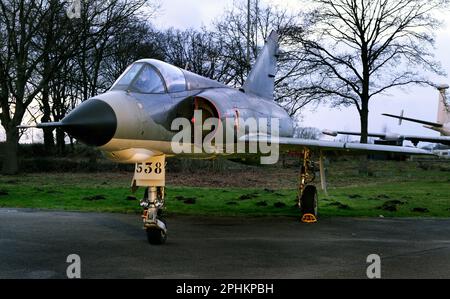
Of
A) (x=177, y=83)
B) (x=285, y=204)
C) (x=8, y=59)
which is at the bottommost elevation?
(x=285, y=204)

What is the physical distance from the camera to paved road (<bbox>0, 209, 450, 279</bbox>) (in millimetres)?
6793

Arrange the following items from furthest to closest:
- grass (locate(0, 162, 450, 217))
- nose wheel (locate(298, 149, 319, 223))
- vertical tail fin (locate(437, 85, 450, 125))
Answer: vertical tail fin (locate(437, 85, 450, 125))
grass (locate(0, 162, 450, 217))
nose wheel (locate(298, 149, 319, 223))

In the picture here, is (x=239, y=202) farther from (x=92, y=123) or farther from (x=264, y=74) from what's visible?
(x=92, y=123)

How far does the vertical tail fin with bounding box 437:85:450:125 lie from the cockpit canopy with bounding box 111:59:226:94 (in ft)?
98.8

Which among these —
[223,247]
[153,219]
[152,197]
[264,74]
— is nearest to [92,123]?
[152,197]

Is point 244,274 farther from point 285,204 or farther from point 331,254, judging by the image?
point 285,204

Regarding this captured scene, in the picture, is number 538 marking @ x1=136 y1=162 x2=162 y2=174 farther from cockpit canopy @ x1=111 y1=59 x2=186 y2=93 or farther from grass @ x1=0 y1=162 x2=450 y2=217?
grass @ x1=0 y1=162 x2=450 y2=217

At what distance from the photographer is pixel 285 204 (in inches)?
641

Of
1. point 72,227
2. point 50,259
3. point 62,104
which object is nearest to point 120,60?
point 62,104

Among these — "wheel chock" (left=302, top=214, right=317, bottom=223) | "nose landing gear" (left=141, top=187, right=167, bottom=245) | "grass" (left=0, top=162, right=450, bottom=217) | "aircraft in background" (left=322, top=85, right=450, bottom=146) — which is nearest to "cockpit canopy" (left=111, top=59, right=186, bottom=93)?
"nose landing gear" (left=141, top=187, right=167, bottom=245)

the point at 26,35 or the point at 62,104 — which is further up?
the point at 26,35

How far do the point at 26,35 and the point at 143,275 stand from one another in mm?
29265

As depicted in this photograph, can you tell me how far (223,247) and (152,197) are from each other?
1.44 meters

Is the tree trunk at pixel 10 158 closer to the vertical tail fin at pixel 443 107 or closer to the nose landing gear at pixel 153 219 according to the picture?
the nose landing gear at pixel 153 219
